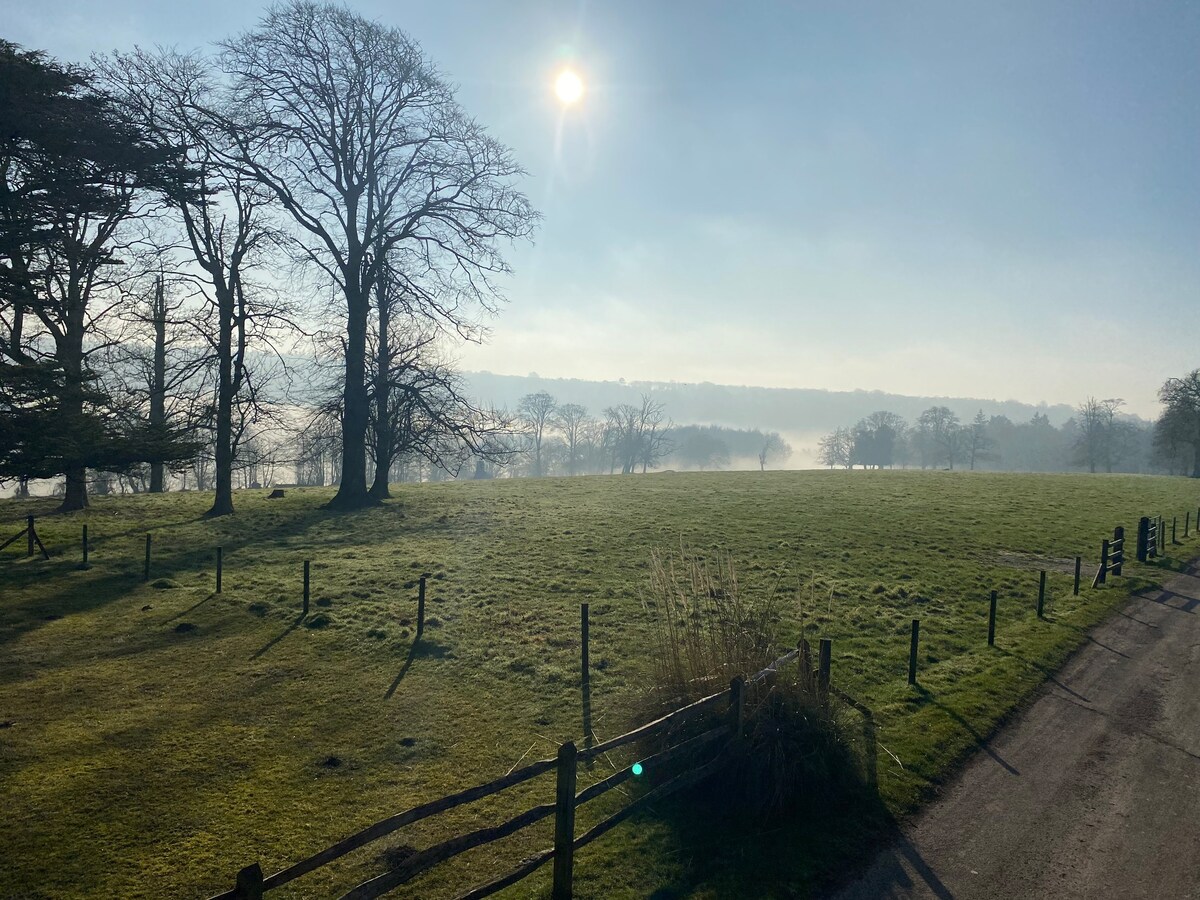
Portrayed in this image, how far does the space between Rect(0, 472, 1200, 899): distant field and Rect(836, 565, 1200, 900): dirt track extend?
0.53 m

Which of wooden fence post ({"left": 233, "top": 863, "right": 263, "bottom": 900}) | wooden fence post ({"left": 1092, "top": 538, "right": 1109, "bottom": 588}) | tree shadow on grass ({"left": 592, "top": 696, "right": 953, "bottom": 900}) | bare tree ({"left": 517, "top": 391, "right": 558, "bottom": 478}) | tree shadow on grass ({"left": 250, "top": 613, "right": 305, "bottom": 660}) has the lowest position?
tree shadow on grass ({"left": 592, "top": 696, "right": 953, "bottom": 900})

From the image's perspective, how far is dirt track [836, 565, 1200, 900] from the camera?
263 inches

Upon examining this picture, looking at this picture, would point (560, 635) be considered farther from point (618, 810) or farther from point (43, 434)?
point (43, 434)

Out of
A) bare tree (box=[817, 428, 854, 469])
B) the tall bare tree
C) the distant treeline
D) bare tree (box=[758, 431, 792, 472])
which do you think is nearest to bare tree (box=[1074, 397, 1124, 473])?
the distant treeline

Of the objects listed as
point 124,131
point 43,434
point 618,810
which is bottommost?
point 618,810

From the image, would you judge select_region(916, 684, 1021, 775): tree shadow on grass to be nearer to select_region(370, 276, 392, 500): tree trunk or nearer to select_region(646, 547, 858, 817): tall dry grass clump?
select_region(646, 547, 858, 817): tall dry grass clump

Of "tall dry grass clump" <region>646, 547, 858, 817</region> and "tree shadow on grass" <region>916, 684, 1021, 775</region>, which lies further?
"tree shadow on grass" <region>916, 684, 1021, 775</region>

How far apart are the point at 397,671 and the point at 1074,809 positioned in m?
10.2

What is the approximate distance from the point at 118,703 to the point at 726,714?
934 cm

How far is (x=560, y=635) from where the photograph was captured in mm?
13891

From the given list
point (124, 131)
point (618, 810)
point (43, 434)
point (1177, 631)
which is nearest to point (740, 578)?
point (1177, 631)

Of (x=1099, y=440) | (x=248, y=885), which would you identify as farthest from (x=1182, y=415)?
(x=248, y=885)

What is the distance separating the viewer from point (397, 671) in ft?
39.8

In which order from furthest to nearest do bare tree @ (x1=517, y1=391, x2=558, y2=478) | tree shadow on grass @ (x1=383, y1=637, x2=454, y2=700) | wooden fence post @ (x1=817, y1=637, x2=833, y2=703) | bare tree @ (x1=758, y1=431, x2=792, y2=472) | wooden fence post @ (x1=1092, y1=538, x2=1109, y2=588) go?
bare tree @ (x1=758, y1=431, x2=792, y2=472), bare tree @ (x1=517, y1=391, x2=558, y2=478), wooden fence post @ (x1=1092, y1=538, x2=1109, y2=588), tree shadow on grass @ (x1=383, y1=637, x2=454, y2=700), wooden fence post @ (x1=817, y1=637, x2=833, y2=703)
